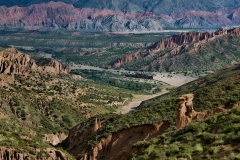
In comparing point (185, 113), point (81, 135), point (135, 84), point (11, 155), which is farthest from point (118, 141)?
point (135, 84)

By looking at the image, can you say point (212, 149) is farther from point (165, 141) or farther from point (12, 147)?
point (12, 147)

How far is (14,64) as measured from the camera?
356 feet

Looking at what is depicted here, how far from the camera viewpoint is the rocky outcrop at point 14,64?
10449 cm

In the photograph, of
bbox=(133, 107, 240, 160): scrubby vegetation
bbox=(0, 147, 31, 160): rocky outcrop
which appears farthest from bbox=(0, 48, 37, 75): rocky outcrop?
bbox=(133, 107, 240, 160): scrubby vegetation

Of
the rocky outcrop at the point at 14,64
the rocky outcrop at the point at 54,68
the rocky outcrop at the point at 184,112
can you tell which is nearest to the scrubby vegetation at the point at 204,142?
the rocky outcrop at the point at 184,112

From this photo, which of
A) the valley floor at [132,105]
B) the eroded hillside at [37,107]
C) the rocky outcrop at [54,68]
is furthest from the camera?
the rocky outcrop at [54,68]

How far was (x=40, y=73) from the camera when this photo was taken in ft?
403

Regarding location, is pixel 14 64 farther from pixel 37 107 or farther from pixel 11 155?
pixel 11 155

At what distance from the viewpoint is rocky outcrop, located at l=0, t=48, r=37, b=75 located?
104 m

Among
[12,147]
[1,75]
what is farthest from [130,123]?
[1,75]

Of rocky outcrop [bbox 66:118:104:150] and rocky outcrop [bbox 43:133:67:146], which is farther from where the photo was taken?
rocky outcrop [bbox 43:133:67:146]

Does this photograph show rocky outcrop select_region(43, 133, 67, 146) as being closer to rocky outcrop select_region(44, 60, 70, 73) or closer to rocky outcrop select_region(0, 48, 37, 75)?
rocky outcrop select_region(0, 48, 37, 75)

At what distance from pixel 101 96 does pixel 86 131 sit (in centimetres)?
6300

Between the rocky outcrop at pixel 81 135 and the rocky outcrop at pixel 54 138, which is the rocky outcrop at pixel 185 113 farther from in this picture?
the rocky outcrop at pixel 54 138
